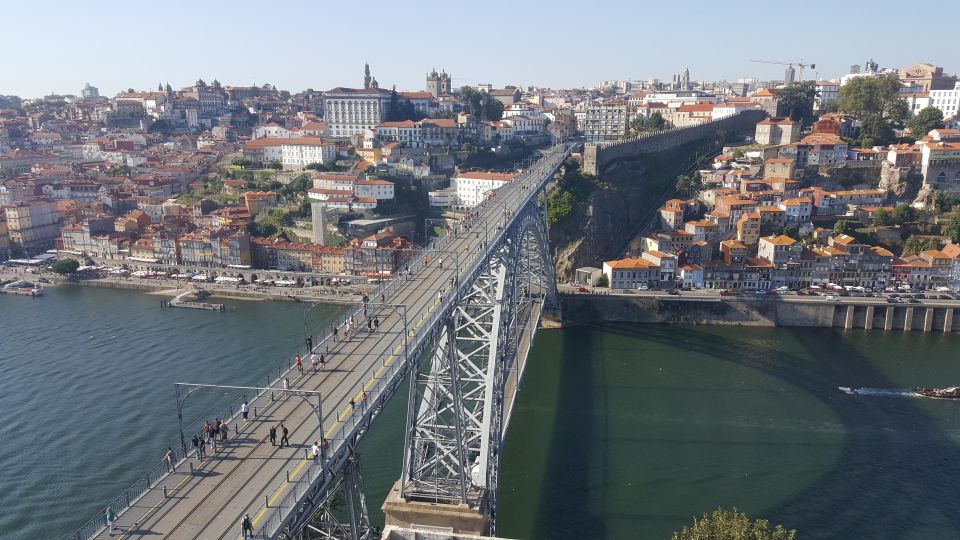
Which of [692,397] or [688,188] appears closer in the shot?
[692,397]

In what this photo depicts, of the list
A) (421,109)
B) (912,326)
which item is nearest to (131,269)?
(421,109)

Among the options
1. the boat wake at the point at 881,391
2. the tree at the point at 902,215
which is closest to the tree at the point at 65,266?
the boat wake at the point at 881,391

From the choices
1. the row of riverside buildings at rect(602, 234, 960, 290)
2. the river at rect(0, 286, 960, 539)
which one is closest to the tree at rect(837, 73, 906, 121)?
the row of riverside buildings at rect(602, 234, 960, 290)

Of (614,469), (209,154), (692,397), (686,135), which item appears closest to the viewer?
(614,469)

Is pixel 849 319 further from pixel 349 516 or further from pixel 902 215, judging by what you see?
pixel 349 516

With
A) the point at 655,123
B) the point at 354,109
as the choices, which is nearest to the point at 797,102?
the point at 655,123

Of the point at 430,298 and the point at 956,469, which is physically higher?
the point at 430,298

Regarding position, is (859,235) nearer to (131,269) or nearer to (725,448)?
(725,448)
